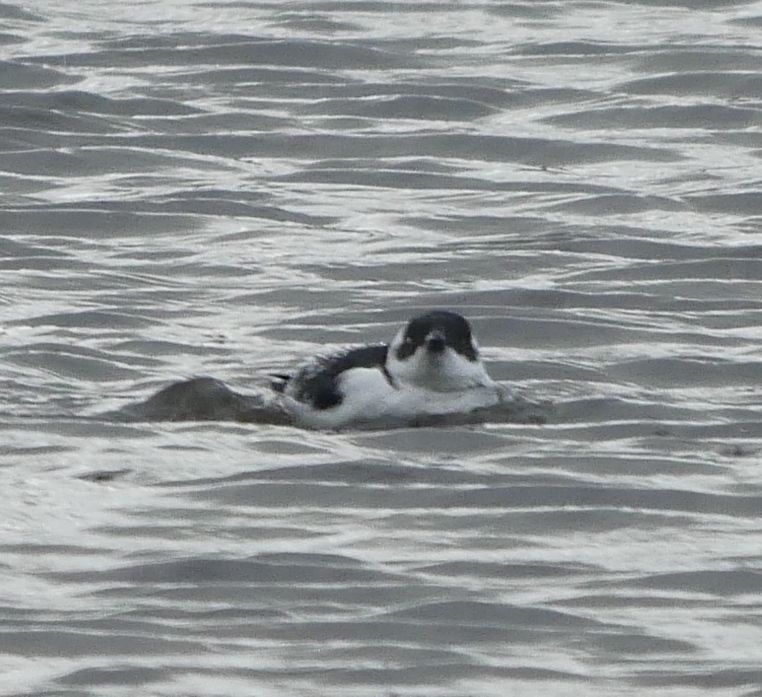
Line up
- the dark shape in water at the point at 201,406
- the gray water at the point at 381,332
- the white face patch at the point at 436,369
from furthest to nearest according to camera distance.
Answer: the white face patch at the point at 436,369, the dark shape in water at the point at 201,406, the gray water at the point at 381,332

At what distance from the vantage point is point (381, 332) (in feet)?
41.2

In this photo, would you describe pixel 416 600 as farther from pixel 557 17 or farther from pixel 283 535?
pixel 557 17

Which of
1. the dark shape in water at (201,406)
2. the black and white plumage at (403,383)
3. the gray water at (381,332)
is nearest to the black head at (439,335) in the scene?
the black and white plumage at (403,383)

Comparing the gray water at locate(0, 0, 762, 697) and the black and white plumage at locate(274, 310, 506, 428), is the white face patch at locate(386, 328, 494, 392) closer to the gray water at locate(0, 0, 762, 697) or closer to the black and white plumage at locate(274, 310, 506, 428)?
the black and white plumage at locate(274, 310, 506, 428)

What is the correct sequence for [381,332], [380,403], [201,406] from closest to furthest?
1. [201,406]
2. [380,403]
3. [381,332]

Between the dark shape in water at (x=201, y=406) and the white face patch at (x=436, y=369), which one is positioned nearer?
the dark shape in water at (x=201, y=406)

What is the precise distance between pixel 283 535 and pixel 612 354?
135 inches

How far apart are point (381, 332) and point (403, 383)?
162 centimetres

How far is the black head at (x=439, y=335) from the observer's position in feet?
36.2

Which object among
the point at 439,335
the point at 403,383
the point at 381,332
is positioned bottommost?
the point at 381,332

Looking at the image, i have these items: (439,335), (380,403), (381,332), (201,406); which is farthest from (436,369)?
(381,332)

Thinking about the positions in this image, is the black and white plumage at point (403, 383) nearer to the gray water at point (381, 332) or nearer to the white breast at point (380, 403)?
the white breast at point (380, 403)

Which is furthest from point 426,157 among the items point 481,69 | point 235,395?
point 235,395

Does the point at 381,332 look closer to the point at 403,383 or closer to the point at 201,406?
the point at 403,383
